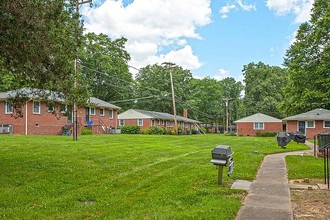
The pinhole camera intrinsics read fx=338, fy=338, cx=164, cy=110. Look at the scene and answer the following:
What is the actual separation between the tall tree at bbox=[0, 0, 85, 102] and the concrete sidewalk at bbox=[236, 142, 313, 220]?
5.61 meters

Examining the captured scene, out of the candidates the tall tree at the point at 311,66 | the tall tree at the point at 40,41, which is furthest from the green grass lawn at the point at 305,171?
the tall tree at the point at 311,66

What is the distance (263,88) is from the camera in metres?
65.1

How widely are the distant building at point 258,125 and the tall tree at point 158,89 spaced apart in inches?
805

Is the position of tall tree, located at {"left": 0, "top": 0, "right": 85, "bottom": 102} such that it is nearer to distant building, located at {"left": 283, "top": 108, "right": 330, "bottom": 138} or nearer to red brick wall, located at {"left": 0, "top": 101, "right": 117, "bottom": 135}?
red brick wall, located at {"left": 0, "top": 101, "right": 117, "bottom": 135}

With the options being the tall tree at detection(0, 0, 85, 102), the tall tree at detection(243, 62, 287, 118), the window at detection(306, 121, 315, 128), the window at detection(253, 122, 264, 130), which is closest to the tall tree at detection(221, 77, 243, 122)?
the tall tree at detection(243, 62, 287, 118)

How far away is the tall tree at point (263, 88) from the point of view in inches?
2509

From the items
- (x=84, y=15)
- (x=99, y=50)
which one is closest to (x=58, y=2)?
(x=84, y=15)

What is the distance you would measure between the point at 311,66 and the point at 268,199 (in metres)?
34.9

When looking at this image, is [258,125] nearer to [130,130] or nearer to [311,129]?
[311,129]

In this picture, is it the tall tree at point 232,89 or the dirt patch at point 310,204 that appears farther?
the tall tree at point 232,89

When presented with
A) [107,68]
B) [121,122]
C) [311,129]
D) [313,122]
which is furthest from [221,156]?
[107,68]

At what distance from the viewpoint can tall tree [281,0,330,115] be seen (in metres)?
35.8

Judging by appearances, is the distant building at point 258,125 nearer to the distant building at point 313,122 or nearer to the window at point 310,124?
the distant building at point 313,122

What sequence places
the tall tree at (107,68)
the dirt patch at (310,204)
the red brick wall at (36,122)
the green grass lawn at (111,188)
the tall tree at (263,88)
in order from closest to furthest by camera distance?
the dirt patch at (310,204) → the green grass lawn at (111,188) → the red brick wall at (36,122) → the tall tree at (107,68) → the tall tree at (263,88)
